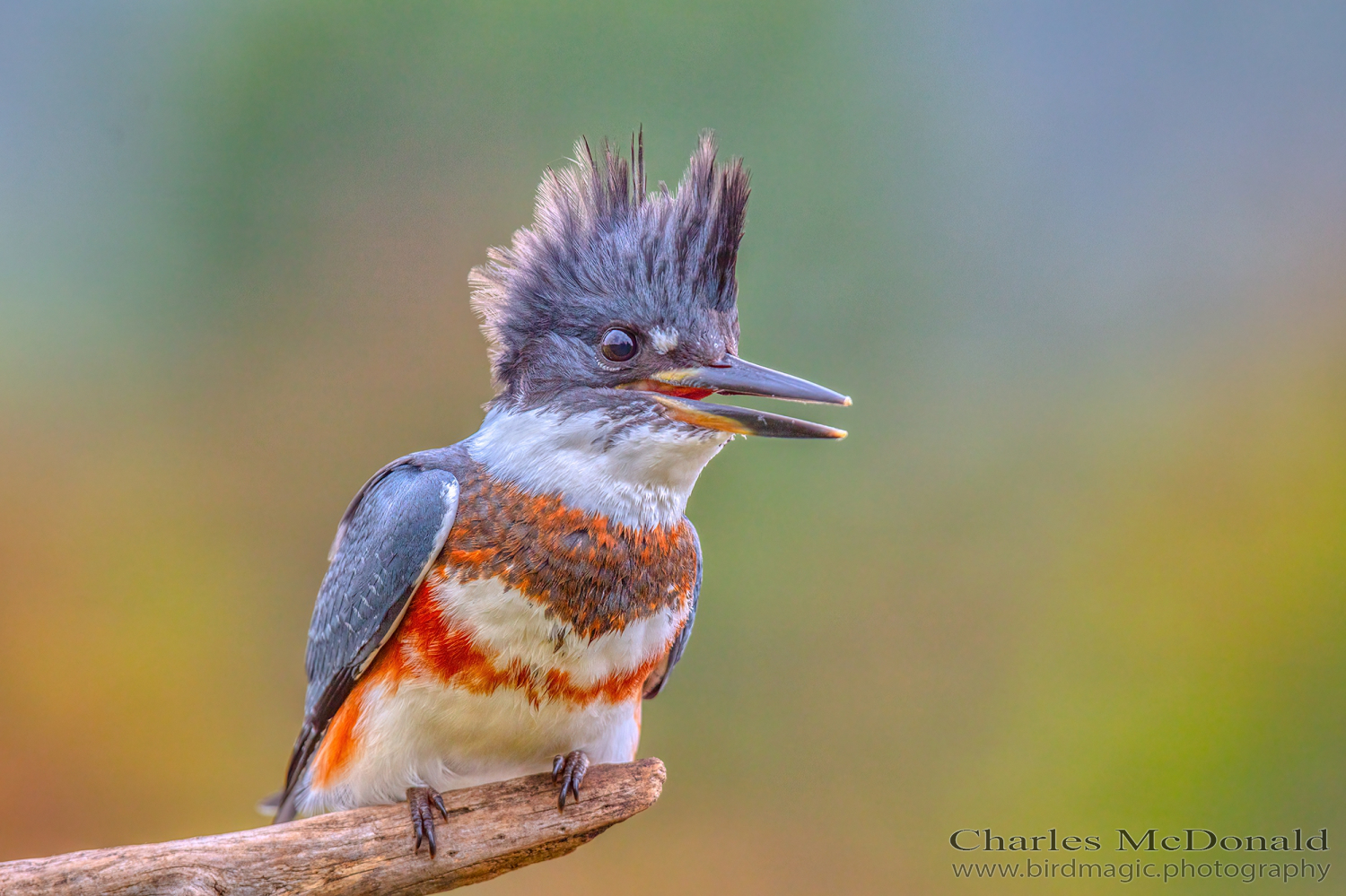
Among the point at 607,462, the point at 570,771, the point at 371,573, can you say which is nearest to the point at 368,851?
the point at 570,771

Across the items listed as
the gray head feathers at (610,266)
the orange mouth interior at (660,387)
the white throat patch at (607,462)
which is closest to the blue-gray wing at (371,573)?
the white throat patch at (607,462)

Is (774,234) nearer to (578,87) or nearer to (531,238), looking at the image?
(578,87)

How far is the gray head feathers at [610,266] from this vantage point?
1.86 m

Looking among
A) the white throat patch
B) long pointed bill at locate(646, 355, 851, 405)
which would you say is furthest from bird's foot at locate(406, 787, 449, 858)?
long pointed bill at locate(646, 355, 851, 405)

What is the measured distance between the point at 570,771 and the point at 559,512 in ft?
1.62

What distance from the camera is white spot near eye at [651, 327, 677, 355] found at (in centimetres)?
183

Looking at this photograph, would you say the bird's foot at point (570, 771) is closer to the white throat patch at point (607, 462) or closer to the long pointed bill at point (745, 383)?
the white throat patch at point (607, 462)

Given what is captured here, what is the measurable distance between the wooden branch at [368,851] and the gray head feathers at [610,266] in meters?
0.74

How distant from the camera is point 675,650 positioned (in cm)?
215

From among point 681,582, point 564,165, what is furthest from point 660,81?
point 681,582

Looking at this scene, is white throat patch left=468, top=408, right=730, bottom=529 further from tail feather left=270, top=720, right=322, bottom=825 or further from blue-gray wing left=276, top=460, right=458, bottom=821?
tail feather left=270, top=720, right=322, bottom=825

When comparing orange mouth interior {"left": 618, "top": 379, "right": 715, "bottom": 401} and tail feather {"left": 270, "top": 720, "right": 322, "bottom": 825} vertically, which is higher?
orange mouth interior {"left": 618, "top": 379, "right": 715, "bottom": 401}

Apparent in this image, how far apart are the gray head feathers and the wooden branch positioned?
2.43 feet

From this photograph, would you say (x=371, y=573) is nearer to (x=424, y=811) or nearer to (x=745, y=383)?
(x=424, y=811)
